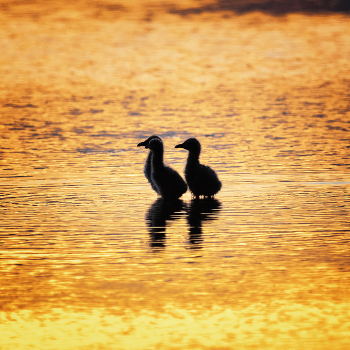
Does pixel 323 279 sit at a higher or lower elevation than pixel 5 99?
lower

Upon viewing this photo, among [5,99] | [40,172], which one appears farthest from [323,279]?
[5,99]

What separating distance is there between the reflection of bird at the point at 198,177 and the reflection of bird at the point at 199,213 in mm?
147

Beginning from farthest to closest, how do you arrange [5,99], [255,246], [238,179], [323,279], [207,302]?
1. [5,99]
2. [238,179]
3. [255,246]
4. [323,279]
5. [207,302]

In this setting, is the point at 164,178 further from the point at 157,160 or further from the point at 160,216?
the point at 160,216

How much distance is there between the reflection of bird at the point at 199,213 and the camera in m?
9.46

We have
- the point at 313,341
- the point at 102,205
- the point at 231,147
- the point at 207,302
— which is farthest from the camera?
the point at 231,147

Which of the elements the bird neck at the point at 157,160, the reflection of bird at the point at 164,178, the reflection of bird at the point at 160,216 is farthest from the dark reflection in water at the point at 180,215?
the bird neck at the point at 157,160

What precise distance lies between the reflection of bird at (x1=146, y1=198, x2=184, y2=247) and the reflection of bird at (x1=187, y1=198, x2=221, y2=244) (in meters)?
0.20

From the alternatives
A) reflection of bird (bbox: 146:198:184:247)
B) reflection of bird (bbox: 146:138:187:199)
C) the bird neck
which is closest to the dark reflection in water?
reflection of bird (bbox: 146:198:184:247)

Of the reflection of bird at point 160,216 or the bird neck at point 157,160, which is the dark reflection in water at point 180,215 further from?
the bird neck at point 157,160

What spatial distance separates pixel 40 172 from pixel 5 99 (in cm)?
1336

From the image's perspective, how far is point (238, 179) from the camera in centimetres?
1388

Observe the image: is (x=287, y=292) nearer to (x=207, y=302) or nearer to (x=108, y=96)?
(x=207, y=302)

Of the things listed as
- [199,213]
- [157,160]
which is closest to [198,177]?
[157,160]
